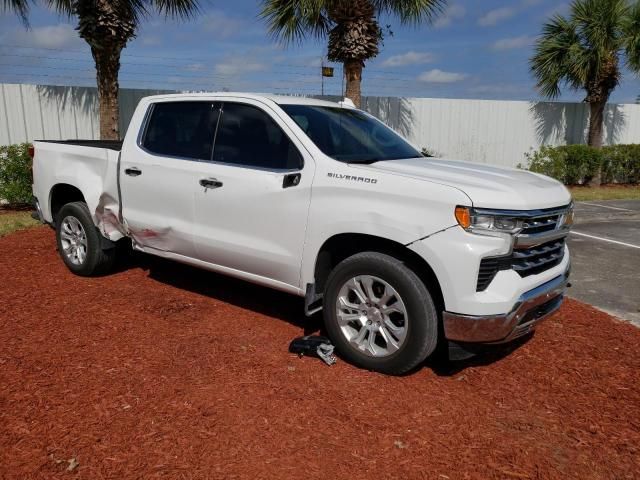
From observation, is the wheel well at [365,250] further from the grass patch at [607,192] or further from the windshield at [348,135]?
the grass patch at [607,192]

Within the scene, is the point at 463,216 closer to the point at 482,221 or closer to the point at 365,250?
the point at 482,221

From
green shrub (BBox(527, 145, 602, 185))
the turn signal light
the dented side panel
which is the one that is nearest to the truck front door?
the turn signal light

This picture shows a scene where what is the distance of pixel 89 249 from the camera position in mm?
5633

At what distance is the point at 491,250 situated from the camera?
328 cm

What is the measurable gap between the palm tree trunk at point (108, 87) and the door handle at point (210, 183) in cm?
650

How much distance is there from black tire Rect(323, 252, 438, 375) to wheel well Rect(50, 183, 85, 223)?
3423mm

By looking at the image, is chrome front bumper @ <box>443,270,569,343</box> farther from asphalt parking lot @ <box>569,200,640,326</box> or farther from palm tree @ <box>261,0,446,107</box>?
palm tree @ <box>261,0,446,107</box>

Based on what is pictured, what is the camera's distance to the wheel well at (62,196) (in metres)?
5.89

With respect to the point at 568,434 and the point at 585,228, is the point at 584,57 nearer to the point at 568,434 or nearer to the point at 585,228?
the point at 585,228

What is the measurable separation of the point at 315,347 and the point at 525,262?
1554 mm

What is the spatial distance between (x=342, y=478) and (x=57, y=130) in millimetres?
10571

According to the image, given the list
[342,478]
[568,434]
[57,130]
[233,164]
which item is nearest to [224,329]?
[233,164]

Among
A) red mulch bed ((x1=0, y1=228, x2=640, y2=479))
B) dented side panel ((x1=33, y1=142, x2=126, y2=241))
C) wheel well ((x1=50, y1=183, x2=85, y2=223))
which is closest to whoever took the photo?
red mulch bed ((x1=0, y1=228, x2=640, y2=479))

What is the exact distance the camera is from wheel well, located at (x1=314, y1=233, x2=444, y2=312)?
3.61m
